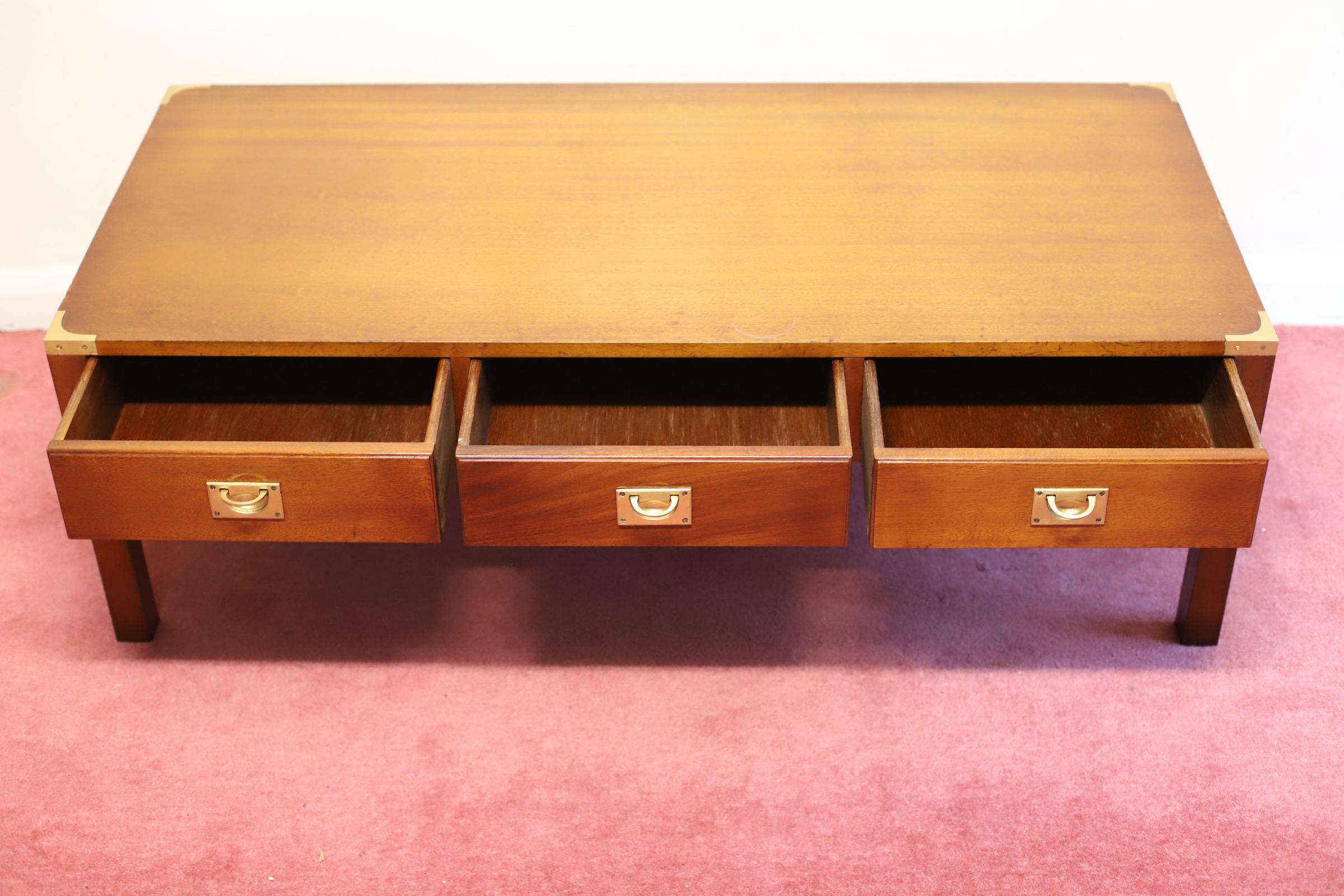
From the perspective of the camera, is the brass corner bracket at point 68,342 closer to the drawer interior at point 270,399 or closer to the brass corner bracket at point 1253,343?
the drawer interior at point 270,399

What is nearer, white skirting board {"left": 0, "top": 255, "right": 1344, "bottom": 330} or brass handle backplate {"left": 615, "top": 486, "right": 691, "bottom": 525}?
brass handle backplate {"left": 615, "top": 486, "right": 691, "bottom": 525}

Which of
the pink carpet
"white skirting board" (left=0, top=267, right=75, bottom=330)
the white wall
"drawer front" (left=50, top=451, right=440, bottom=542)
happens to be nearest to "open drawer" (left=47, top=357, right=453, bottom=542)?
"drawer front" (left=50, top=451, right=440, bottom=542)

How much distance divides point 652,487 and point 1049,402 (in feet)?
1.78

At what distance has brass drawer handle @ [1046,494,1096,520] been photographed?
139 cm

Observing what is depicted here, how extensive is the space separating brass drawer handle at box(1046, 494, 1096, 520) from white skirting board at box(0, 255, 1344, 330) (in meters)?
1.01

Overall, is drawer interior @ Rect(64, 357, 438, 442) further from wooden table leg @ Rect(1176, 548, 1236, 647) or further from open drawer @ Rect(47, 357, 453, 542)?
wooden table leg @ Rect(1176, 548, 1236, 647)

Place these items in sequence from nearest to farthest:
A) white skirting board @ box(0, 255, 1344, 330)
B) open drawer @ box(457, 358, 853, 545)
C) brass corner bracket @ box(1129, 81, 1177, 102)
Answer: open drawer @ box(457, 358, 853, 545) < brass corner bracket @ box(1129, 81, 1177, 102) < white skirting board @ box(0, 255, 1344, 330)

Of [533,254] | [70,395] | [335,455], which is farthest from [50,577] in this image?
[533,254]

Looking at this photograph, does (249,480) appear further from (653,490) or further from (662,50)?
(662,50)

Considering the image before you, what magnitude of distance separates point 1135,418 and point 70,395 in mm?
1138

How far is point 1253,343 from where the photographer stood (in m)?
1.46

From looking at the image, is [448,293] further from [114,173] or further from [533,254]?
[114,173]

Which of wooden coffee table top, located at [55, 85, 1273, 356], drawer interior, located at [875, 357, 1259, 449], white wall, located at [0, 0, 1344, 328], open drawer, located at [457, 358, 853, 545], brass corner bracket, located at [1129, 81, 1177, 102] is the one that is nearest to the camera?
open drawer, located at [457, 358, 853, 545]

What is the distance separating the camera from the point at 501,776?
1569 millimetres
